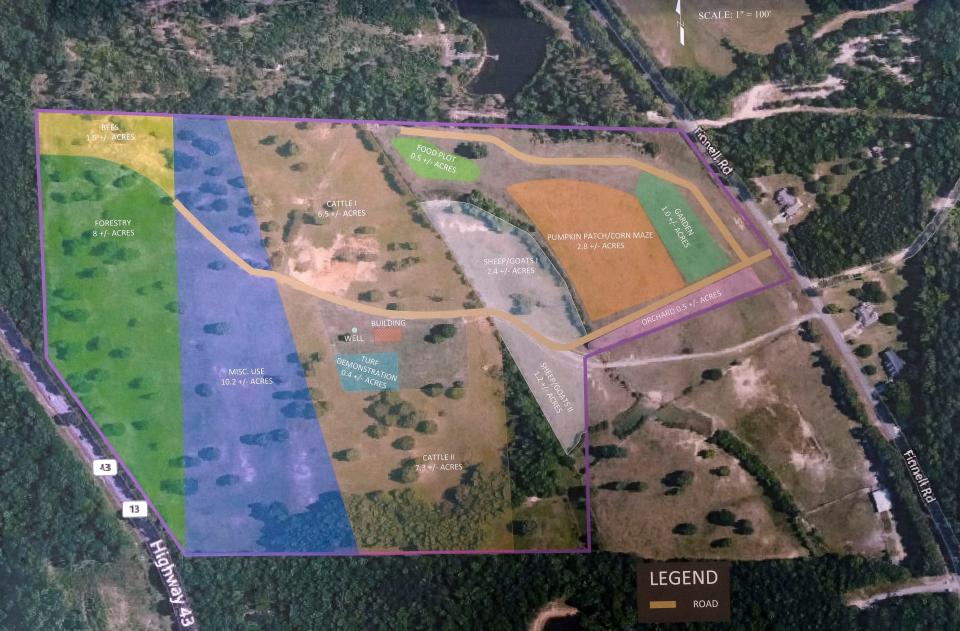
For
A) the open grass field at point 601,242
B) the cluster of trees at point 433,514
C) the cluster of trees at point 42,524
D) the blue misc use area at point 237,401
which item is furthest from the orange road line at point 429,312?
the cluster of trees at point 42,524

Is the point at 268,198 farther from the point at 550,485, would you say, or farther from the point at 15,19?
the point at 550,485

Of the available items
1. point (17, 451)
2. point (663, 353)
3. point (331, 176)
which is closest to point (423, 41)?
point (331, 176)

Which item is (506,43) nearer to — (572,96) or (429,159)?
(572,96)

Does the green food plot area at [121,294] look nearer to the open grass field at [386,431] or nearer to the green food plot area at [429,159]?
the open grass field at [386,431]

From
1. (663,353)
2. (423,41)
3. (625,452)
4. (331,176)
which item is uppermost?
(423,41)

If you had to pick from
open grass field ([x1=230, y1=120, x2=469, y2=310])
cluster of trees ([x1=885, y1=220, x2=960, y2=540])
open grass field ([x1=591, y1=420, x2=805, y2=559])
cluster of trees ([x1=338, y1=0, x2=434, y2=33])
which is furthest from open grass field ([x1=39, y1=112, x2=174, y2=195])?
cluster of trees ([x1=885, y1=220, x2=960, y2=540])
